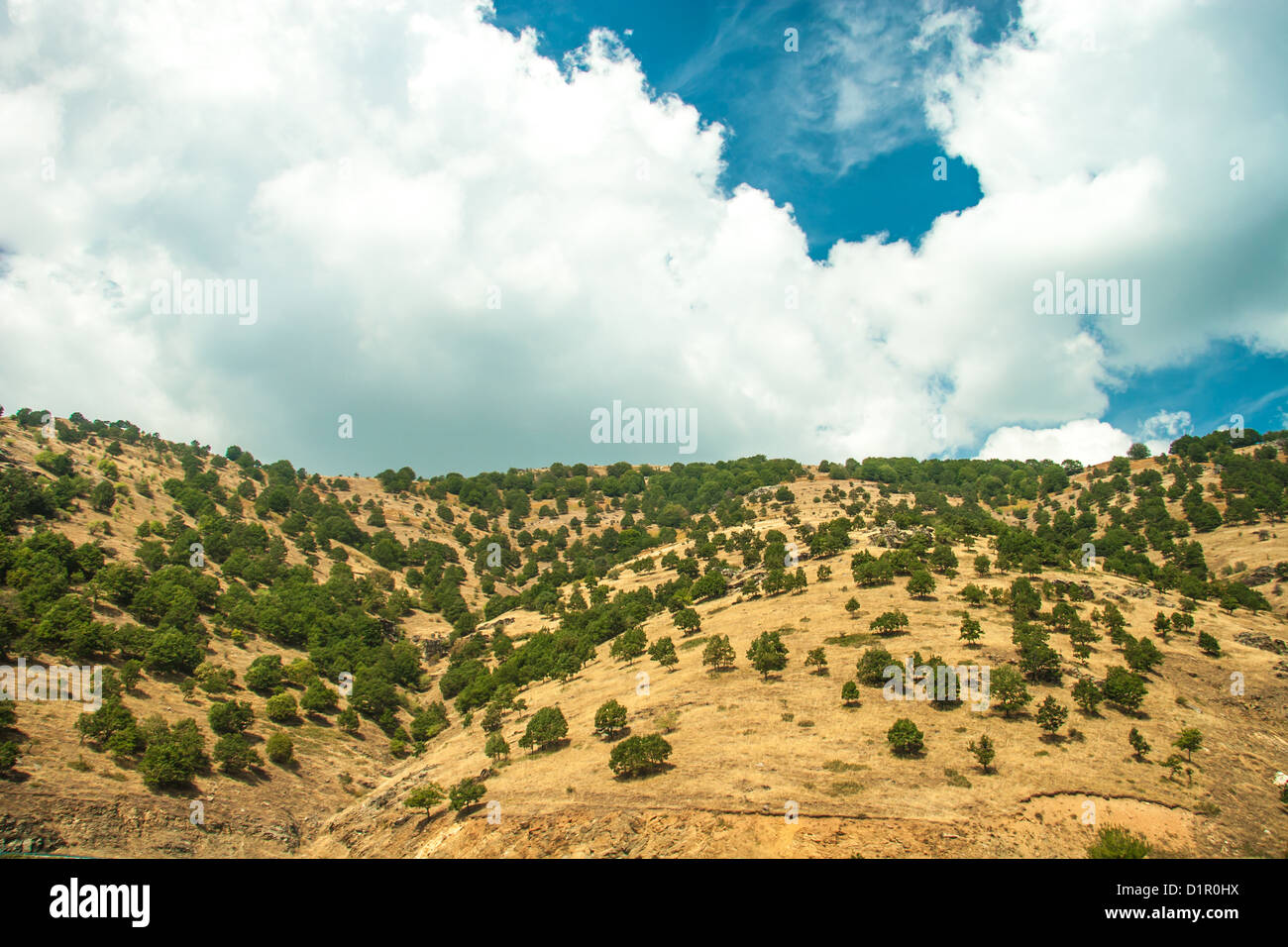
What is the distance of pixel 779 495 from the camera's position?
17925 centimetres

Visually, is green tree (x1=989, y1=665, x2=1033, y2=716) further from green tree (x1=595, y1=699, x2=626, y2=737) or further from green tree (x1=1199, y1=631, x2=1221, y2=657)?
green tree (x1=595, y1=699, x2=626, y2=737)

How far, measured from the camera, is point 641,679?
2751 inches

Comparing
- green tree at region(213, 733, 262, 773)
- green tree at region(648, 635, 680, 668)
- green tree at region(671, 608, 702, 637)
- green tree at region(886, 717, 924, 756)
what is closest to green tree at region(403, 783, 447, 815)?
green tree at region(213, 733, 262, 773)

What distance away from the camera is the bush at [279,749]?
63.4 metres

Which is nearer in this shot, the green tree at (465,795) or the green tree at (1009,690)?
the green tree at (465,795)

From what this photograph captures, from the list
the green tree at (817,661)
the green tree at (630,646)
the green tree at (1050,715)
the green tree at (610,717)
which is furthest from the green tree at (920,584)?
the green tree at (610,717)

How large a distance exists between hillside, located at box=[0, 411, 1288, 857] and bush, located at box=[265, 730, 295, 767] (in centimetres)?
172

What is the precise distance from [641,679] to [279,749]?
126ft

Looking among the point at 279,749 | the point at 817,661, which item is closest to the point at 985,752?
the point at 817,661

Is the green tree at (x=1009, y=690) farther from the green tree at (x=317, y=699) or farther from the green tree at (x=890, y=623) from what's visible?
the green tree at (x=317, y=699)

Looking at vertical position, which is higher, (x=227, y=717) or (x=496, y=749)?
(x=227, y=717)

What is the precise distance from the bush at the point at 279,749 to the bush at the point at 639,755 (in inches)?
1592

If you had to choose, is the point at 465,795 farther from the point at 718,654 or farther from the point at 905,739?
the point at 905,739
